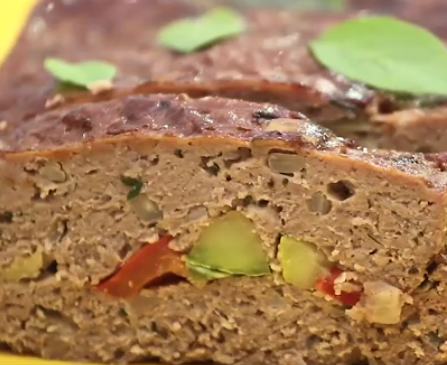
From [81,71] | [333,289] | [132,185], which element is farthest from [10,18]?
[333,289]

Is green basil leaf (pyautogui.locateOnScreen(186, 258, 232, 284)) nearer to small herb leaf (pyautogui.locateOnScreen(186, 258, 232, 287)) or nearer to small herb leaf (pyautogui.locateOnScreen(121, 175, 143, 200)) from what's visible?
small herb leaf (pyautogui.locateOnScreen(186, 258, 232, 287))

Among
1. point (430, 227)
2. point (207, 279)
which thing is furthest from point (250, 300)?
point (430, 227)

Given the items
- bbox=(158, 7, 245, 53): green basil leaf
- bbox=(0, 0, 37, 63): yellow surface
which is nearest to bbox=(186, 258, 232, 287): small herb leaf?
bbox=(158, 7, 245, 53): green basil leaf

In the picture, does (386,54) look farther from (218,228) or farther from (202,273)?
(202,273)

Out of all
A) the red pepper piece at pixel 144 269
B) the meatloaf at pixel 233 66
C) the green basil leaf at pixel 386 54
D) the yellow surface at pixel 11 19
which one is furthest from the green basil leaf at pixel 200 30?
the red pepper piece at pixel 144 269

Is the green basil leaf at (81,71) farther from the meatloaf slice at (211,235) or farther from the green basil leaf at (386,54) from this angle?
the green basil leaf at (386,54)

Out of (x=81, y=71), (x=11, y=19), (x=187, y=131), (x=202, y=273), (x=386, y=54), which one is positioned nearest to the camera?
(x=187, y=131)
